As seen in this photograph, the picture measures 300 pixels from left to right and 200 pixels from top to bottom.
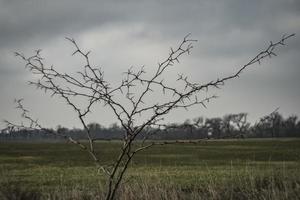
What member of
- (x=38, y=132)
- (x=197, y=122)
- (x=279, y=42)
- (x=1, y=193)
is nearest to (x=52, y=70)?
(x=38, y=132)

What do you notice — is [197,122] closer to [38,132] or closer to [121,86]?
[121,86]

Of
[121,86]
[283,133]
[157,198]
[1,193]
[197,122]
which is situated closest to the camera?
[197,122]

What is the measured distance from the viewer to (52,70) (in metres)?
3.71

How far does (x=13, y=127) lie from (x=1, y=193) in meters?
2.13

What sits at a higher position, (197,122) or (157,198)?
(197,122)

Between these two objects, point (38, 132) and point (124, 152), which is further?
point (38, 132)

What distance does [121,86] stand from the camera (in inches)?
143

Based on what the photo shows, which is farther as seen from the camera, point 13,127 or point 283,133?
point 283,133

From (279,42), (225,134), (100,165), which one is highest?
(279,42)

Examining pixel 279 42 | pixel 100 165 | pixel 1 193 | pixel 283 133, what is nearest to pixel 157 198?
pixel 1 193

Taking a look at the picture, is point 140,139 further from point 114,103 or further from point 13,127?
point 13,127

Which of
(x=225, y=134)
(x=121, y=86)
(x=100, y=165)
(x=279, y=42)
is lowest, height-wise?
(x=100, y=165)

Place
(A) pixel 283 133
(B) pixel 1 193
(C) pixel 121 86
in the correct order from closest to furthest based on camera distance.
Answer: (C) pixel 121 86, (B) pixel 1 193, (A) pixel 283 133

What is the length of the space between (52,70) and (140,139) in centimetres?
84
